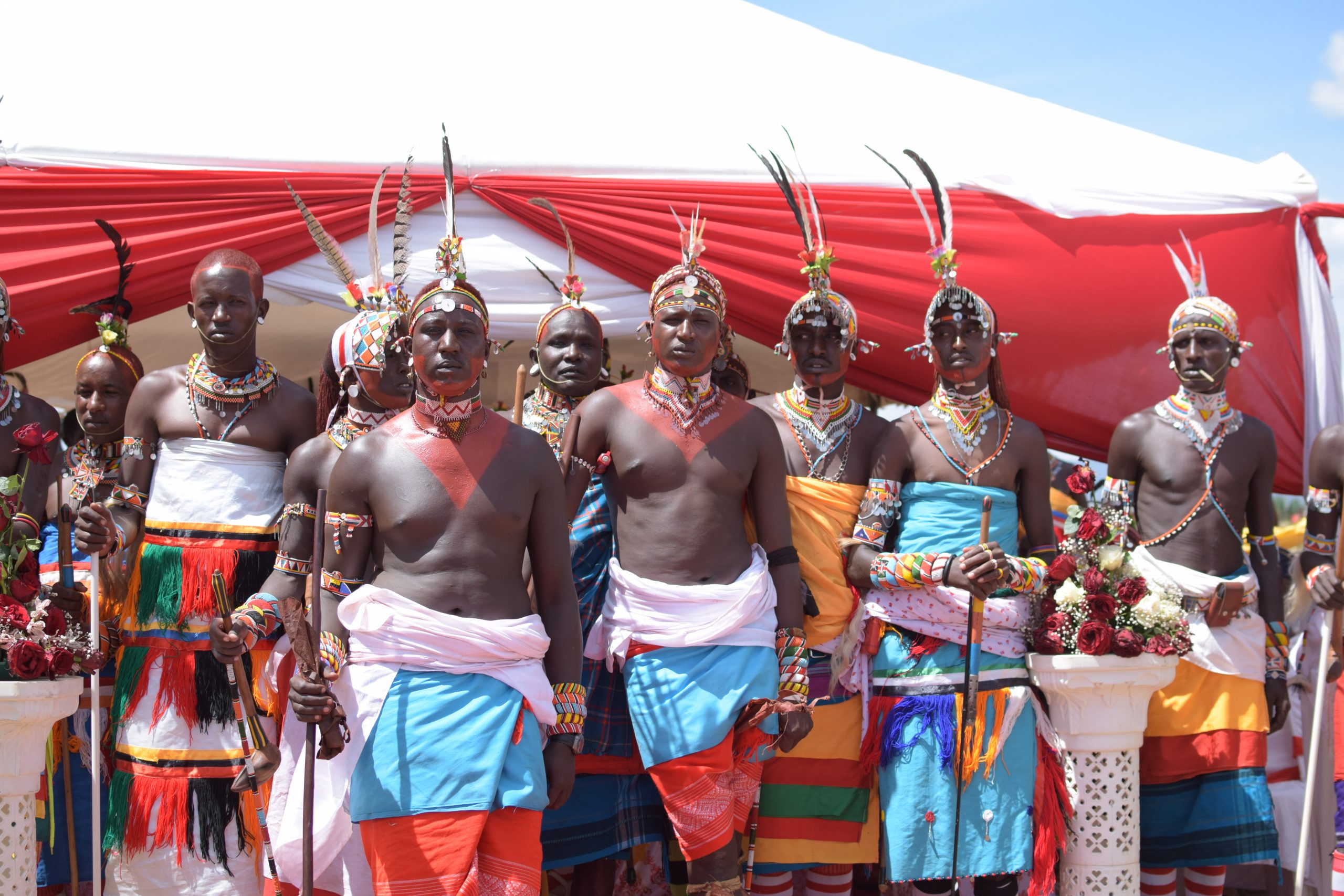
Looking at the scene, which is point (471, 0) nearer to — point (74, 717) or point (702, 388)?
point (702, 388)

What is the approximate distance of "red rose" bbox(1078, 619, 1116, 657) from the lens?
4.71 m

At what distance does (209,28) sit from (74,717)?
3.85 meters

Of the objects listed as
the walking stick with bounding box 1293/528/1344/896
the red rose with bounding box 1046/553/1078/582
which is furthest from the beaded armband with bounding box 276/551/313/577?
the walking stick with bounding box 1293/528/1344/896

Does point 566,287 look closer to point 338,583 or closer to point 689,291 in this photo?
point 689,291

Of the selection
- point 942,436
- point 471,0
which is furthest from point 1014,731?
point 471,0

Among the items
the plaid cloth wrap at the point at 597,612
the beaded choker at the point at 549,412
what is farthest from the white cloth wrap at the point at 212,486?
the plaid cloth wrap at the point at 597,612

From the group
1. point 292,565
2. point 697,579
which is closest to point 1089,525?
point 697,579

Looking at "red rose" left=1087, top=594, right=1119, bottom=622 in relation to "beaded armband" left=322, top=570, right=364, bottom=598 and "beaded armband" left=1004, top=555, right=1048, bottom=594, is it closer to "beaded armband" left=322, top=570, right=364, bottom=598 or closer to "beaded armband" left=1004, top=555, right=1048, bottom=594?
"beaded armband" left=1004, top=555, right=1048, bottom=594

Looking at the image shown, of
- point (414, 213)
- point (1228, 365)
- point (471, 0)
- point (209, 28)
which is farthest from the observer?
point (471, 0)

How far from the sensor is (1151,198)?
20.9 ft

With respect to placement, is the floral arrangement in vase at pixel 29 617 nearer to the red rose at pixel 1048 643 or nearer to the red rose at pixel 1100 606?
the red rose at pixel 1048 643

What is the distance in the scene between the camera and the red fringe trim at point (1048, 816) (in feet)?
15.5

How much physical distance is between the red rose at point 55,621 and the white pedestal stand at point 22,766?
181 mm

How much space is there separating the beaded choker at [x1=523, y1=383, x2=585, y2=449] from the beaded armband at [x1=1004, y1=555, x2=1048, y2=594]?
Answer: 6.00ft
